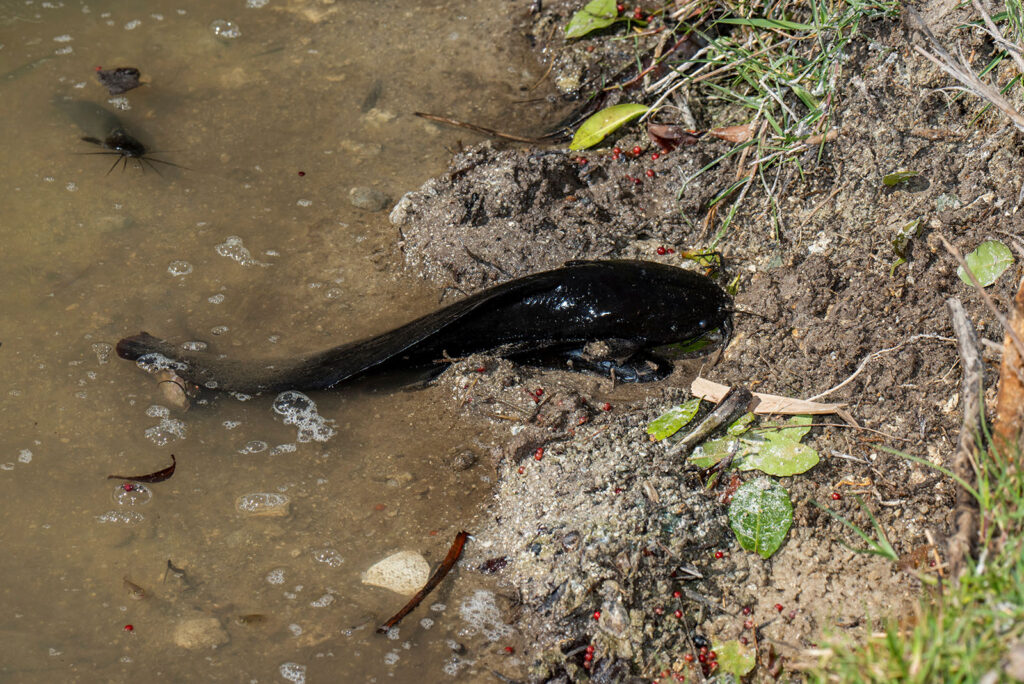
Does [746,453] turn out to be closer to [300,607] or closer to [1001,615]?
[1001,615]

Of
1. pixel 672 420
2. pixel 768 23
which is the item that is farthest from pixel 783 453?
pixel 768 23

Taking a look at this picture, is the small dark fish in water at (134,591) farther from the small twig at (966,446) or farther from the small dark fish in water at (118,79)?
the small dark fish in water at (118,79)

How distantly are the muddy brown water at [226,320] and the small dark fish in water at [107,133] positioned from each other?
0.19 ft

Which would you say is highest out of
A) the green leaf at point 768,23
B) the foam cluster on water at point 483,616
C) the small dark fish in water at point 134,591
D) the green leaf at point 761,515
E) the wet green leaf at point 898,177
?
the green leaf at point 768,23

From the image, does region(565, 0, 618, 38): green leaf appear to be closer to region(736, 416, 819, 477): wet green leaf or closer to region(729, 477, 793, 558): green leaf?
region(736, 416, 819, 477): wet green leaf

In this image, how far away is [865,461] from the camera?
9.60 ft

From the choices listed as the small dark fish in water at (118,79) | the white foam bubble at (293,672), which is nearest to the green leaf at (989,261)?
the white foam bubble at (293,672)

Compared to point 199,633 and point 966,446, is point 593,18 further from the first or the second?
point 199,633

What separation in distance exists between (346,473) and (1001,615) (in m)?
2.45

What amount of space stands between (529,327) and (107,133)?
289cm

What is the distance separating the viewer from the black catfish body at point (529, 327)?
3.71 meters

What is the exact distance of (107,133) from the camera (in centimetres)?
475

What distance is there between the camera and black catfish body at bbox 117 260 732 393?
3707 mm

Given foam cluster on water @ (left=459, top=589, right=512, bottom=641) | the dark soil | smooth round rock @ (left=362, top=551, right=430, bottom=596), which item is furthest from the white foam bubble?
the dark soil
